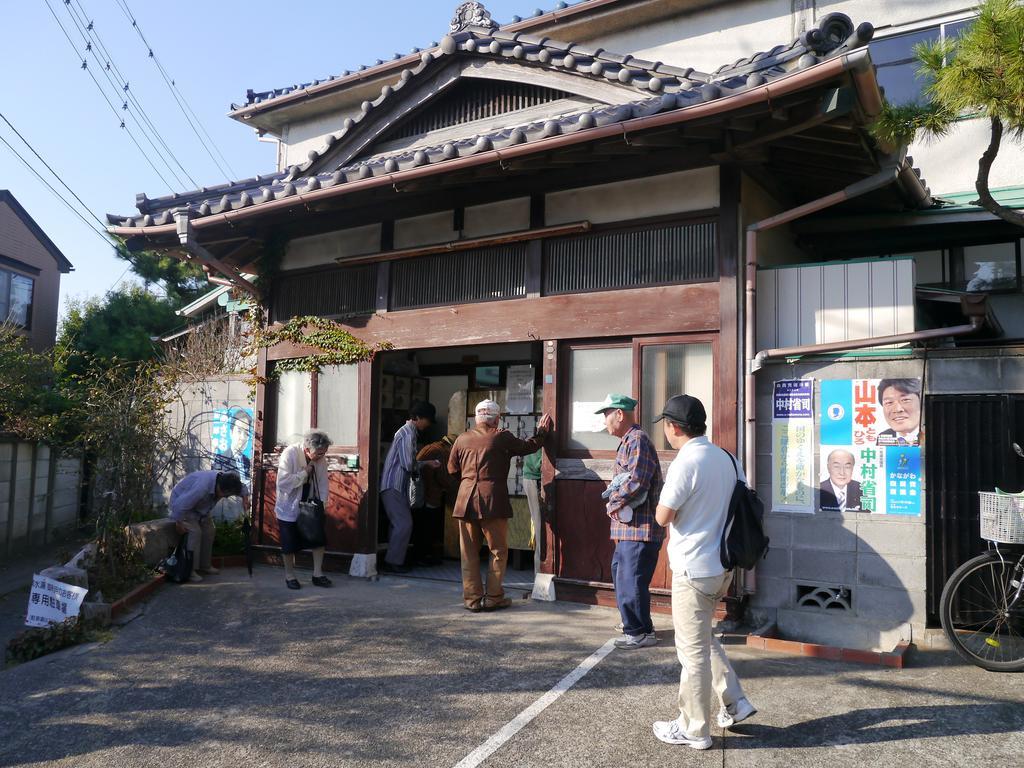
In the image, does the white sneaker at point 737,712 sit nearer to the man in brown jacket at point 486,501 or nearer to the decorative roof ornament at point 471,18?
the man in brown jacket at point 486,501

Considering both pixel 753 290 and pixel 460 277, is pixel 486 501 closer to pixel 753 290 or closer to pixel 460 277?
pixel 460 277

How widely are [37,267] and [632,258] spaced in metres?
24.5

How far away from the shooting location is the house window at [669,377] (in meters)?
7.18

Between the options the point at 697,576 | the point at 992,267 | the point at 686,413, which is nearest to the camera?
the point at 697,576

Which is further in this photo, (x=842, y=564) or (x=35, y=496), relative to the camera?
(x=35, y=496)

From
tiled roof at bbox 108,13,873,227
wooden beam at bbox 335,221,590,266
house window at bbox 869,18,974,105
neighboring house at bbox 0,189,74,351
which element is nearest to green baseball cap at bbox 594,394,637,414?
wooden beam at bbox 335,221,590,266

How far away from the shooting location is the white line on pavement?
4.31 meters

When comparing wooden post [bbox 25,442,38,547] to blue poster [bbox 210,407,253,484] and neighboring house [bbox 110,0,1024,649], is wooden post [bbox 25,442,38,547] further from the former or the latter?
neighboring house [bbox 110,0,1024,649]

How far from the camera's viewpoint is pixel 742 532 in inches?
171

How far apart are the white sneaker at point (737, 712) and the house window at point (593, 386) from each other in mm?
3297

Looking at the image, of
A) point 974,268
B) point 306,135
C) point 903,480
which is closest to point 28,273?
point 306,135

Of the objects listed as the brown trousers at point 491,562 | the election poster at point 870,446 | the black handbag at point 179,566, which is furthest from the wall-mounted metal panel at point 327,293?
the election poster at point 870,446

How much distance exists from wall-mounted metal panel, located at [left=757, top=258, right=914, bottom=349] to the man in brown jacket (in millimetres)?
2478

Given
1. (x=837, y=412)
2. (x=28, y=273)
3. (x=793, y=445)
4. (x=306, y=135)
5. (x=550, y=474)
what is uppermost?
(x=306, y=135)
